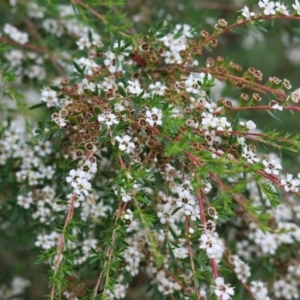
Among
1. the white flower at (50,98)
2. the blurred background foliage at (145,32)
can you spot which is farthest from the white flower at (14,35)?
the white flower at (50,98)

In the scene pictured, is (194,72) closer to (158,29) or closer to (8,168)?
(158,29)

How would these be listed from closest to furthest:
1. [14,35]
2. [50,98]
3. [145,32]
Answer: [50,98] → [14,35] → [145,32]

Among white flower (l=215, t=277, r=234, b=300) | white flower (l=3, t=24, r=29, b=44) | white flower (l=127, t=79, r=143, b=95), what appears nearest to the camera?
white flower (l=215, t=277, r=234, b=300)

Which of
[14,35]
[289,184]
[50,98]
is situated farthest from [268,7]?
[14,35]

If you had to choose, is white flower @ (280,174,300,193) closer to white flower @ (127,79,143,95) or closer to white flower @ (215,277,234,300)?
white flower @ (215,277,234,300)

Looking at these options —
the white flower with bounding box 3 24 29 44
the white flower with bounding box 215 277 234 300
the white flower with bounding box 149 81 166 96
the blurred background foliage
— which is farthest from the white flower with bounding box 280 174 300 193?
the white flower with bounding box 3 24 29 44

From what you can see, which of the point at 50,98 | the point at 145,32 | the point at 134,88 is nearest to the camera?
the point at 134,88

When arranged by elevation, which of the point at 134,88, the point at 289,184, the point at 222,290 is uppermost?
the point at 134,88

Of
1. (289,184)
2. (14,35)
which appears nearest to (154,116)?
(289,184)

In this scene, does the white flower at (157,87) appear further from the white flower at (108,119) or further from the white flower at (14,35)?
the white flower at (14,35)

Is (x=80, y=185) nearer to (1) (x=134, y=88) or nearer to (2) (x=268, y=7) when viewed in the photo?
(1) (x=134, y=88)

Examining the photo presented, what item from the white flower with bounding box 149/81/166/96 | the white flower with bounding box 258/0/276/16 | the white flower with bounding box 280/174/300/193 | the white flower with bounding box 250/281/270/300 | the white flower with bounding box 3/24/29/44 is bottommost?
the white flower with bounding box 250/281/270/300

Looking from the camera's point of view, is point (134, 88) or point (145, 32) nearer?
point (134, 88)

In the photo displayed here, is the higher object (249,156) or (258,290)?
(249,156)
